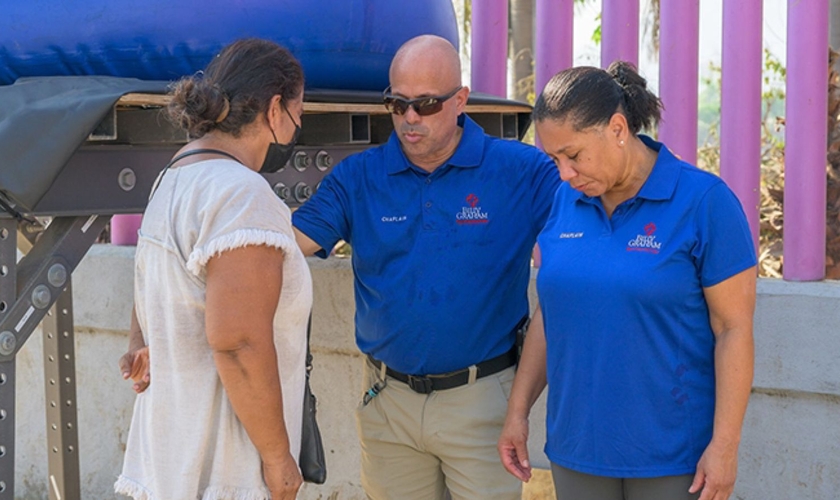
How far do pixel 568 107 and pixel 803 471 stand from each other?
174 cm

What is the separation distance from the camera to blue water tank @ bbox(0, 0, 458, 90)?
297 centimetres

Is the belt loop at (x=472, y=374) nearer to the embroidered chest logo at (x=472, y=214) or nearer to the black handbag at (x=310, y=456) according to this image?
the embroidered chest logo at (x=472, y=214)

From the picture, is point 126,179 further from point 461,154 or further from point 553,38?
point 553,38

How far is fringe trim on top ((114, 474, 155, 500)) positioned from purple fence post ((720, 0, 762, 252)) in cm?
230

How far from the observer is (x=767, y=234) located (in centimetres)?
542

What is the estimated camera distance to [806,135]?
12.4 feet

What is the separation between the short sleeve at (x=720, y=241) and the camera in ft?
7.73

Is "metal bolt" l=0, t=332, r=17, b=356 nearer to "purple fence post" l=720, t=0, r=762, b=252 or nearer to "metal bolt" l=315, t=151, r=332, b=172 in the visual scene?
"metal bolt" l=315, t=151, r=332, b=172

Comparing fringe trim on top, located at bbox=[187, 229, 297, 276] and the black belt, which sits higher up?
fringe trim on top, located at bbox=[187, 229, 297, 276]

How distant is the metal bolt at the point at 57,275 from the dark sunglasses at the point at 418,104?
922 millimetres

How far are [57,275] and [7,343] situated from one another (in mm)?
207

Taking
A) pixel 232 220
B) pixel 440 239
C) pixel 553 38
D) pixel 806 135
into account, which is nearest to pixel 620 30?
pixel 553 38

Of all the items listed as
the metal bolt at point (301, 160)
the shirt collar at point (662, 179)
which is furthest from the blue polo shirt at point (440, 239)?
the shirt collar at point (662, 179)

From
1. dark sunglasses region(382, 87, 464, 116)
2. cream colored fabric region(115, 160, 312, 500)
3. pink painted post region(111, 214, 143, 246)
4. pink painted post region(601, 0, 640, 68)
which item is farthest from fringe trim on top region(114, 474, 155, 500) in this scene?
pink painted post region(111, 214, 143, 246)
